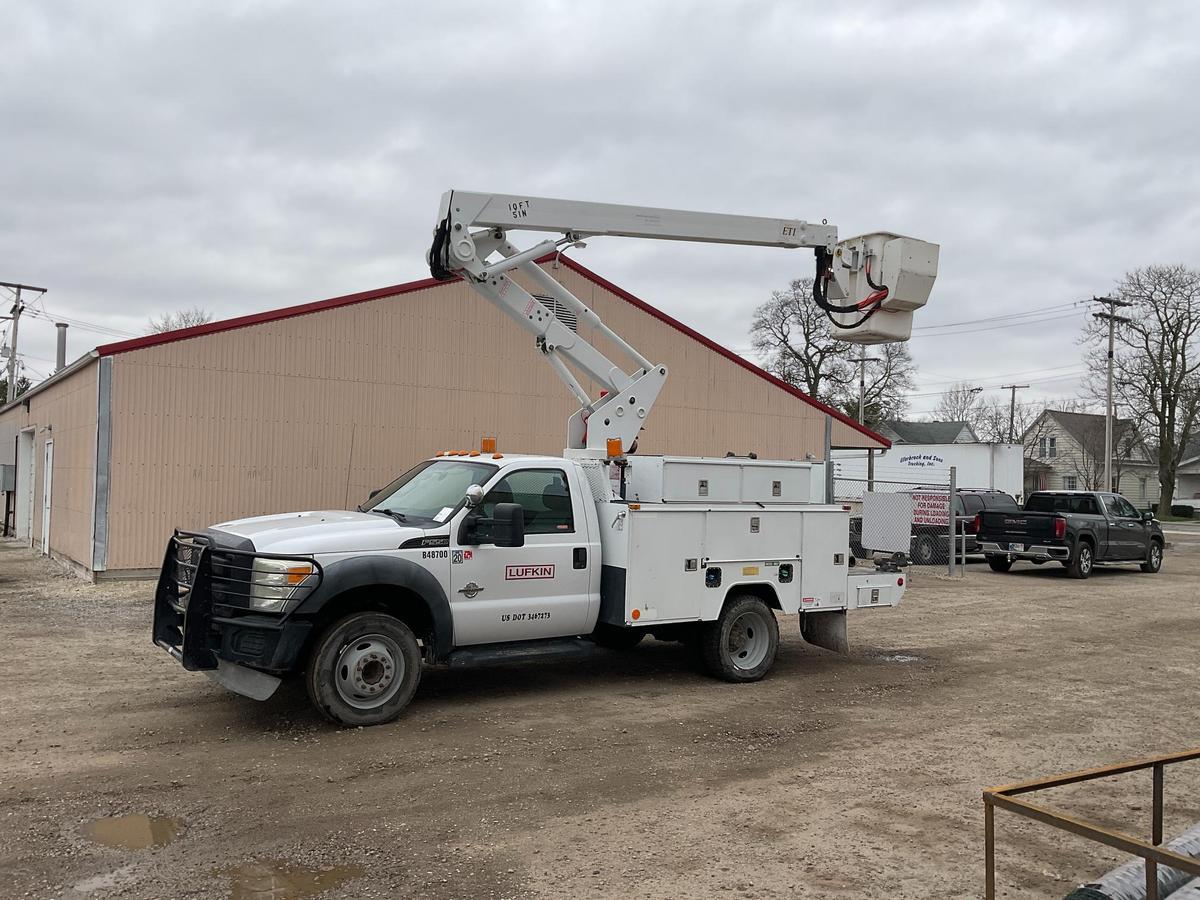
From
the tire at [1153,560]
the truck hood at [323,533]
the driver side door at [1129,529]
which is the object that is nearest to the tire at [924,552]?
the driver side door at [1129,529]

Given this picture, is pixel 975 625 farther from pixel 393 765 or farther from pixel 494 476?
pixel 393 765

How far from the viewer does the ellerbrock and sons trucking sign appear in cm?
2136

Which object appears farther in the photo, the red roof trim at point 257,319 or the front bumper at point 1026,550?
the front bumper at point 1026,550

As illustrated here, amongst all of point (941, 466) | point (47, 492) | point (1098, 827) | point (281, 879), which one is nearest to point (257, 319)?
point (47, 492)

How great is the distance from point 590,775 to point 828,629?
4335 mm

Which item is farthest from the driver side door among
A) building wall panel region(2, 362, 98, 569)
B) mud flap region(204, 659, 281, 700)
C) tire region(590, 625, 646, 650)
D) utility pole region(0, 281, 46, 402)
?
utility pole region(0, 281, 46, 402)

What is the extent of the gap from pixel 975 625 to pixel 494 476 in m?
7.83

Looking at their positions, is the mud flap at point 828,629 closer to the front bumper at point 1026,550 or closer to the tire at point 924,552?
the front bumper at point 1026,550

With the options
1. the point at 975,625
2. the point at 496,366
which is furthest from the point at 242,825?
the point at 496,366

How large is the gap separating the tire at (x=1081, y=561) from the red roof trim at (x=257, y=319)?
13.4 metres

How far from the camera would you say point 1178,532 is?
41625 mm

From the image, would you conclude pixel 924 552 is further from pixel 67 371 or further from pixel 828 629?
pixel 67 371

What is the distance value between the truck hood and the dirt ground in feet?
4.24

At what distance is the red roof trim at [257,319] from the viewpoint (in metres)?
14.9
